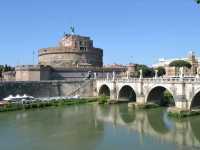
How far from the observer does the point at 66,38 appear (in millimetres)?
52031

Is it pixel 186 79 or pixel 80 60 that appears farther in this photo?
pixel 80 60

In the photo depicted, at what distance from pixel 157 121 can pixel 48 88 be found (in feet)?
59.2

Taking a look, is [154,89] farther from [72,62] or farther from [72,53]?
[72,53]

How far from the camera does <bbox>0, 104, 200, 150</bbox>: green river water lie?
59.5 ft

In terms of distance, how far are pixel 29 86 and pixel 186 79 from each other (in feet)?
61.2

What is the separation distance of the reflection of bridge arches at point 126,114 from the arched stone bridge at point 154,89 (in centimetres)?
166

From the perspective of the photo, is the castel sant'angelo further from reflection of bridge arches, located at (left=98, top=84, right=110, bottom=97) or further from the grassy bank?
the grassy bank

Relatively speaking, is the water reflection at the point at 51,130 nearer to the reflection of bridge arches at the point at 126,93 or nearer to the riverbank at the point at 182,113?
the riverbank at the point at 182,113

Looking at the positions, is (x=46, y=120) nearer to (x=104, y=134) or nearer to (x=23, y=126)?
(x=23, y=126)

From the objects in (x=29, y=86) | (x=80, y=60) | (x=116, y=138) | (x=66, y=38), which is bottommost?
(x=116, y=138)

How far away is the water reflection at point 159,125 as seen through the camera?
19.7m

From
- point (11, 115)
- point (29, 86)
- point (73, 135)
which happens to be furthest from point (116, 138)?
point (29, 86)

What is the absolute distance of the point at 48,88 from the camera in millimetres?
39844

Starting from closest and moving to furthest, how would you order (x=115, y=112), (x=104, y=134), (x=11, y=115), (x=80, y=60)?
(x=104, y=134) < (x=11, y=115) < (x=115, y=112) < (x=80, y=60)
